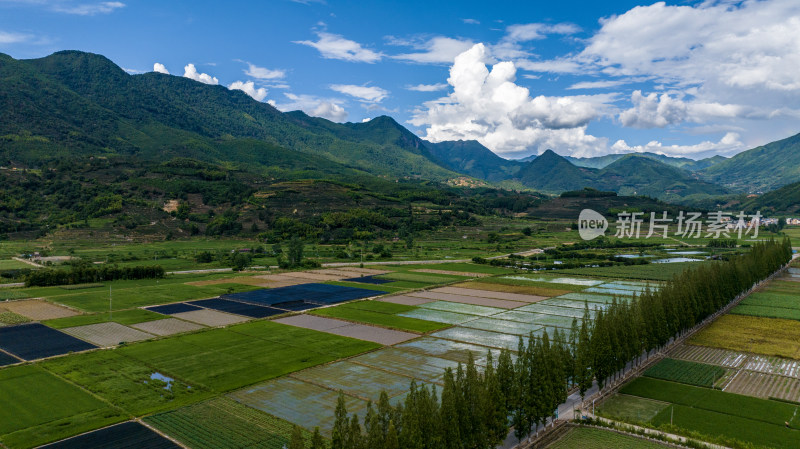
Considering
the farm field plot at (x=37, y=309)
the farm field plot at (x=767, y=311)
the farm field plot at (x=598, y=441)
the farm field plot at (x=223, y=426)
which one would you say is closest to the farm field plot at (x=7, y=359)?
the farm field plot at (x=37, y=309)

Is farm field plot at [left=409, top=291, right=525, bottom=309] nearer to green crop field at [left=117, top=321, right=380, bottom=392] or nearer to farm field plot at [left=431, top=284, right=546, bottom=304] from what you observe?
farm field plot at [left=431, top=284, right=546, bottom=304]

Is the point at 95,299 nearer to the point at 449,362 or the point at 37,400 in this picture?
the point at 37,400

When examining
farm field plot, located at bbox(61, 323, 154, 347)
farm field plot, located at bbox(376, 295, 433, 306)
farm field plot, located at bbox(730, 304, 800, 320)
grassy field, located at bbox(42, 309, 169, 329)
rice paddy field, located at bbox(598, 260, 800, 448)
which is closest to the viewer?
rice paddy field, located at bbox(598, 260, 800, 448)

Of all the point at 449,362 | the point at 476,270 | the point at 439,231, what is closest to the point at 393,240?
the point at 439,231

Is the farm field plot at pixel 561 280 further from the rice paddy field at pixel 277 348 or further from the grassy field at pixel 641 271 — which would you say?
the grassy field at pixel 641 271

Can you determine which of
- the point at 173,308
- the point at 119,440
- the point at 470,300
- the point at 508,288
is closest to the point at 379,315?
the point at 470,300

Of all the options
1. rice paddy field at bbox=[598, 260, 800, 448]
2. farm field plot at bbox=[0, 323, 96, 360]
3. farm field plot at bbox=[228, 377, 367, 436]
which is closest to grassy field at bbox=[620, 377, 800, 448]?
rice paddy field at bbox=[598, 260, 800, 448]
